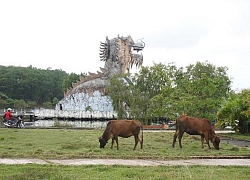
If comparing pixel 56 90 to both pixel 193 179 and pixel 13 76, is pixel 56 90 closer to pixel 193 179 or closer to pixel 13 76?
pixel 13 76

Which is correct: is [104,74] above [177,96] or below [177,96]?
above

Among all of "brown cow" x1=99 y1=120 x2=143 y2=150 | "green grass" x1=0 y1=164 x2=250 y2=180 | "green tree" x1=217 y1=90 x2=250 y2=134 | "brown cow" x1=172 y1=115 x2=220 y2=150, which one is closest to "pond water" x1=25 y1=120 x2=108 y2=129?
"green tree" x1=217 y1=90 x2=250 y2=134

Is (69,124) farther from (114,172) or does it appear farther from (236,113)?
(114,172)

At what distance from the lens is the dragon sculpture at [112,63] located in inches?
2328

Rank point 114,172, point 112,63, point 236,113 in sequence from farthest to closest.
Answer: point 112,63 → point 236,113 → point 114,172

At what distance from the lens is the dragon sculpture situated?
194ft

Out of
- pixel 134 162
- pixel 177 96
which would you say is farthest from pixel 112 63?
pixel 134 162

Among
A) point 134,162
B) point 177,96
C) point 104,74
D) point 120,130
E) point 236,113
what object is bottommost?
point 134,162

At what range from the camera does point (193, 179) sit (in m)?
8.45

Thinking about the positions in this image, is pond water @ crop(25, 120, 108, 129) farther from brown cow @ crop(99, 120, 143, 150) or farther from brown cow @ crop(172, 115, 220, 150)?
brown cow @ crop(99, 120, 143, 150)

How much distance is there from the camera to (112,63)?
196ft

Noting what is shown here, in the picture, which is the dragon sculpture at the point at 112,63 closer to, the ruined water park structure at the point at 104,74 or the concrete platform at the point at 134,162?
the ruined water park structure at the point at 104,74

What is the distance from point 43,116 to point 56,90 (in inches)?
2277

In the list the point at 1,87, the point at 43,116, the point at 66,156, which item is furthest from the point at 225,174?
the point at 1,87
